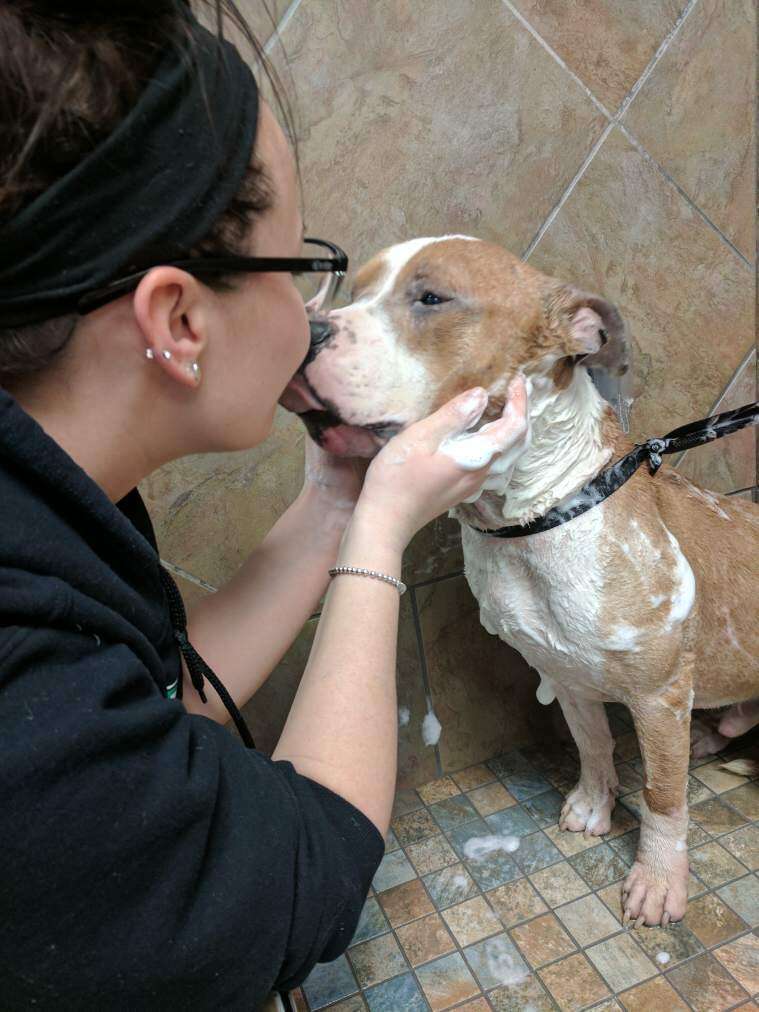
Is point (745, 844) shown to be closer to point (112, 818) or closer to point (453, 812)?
point (453, 812)

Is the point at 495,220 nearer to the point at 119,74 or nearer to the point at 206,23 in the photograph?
the point at 206,23

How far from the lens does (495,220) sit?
1.27 m

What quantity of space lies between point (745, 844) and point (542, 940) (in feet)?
1.28

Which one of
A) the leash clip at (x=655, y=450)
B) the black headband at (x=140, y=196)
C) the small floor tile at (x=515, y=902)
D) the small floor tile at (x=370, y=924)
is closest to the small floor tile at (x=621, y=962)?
the small floor tile at (x=515, y=902)

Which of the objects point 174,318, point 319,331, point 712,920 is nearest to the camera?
point 174,318

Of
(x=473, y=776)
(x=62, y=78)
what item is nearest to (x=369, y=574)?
(x=62, y=78)

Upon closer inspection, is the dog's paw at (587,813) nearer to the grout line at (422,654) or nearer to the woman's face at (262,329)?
the grout line at (422,654)

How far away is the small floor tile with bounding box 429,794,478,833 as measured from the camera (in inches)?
54.3

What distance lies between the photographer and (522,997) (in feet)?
3.39

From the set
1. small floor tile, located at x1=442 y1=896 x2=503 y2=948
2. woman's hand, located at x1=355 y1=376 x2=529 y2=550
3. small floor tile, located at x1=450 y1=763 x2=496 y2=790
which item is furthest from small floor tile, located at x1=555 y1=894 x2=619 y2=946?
woman's hand, located at x1=355 y1=376 x2=529 y2=550

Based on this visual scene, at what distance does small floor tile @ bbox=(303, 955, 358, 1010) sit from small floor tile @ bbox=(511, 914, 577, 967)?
251mm

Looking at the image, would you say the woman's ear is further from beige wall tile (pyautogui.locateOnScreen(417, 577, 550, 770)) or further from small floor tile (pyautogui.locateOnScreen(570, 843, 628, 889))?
small floor tile (pyautogui.locateOnScreen(570, 843, 628, 889))

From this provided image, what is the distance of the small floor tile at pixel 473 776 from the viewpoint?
1477mm

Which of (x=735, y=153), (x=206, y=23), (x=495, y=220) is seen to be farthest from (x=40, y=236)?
(x=735, y=153)
